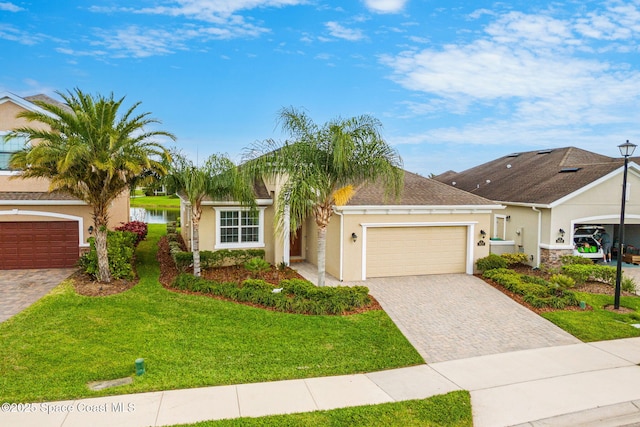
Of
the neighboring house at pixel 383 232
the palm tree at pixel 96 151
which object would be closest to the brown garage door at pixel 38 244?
the palm tree at pixel 96 151

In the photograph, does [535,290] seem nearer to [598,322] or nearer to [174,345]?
[598,322]

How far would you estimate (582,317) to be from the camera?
10.6 metres

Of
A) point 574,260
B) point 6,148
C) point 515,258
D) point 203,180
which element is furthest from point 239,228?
point 574,260

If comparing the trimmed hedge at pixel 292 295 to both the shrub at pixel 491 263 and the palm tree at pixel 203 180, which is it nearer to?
the palm tree at pixel 203 180

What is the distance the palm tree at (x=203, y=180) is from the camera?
1238 centimetres

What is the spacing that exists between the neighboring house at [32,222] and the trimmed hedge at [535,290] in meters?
15.4

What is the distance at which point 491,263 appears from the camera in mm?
14641

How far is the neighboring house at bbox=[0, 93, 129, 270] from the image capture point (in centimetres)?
1468

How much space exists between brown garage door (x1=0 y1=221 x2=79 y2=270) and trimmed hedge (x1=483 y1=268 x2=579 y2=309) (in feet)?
52.4

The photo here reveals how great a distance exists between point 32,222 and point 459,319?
15634 mm

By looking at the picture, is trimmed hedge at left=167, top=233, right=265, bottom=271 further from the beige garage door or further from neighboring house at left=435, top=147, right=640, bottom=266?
neighboring house at left=435, top=147, right=640, bottom=266

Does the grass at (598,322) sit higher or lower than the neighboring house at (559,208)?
lower

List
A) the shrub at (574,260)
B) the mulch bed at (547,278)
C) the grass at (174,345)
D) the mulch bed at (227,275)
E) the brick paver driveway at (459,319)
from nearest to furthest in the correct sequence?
the grass at (174,345)
the brick paver driveway at (459,319)
the mulch bed at (547,278)
the mulch bed at (227,275)
the shrub at (574,260)

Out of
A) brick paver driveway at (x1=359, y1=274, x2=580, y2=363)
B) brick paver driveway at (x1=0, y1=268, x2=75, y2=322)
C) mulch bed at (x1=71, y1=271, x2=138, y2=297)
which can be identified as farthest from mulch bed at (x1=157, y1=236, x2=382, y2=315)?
brick paver driveway at (x1=0, y1=268, x2=75, y2=322)
